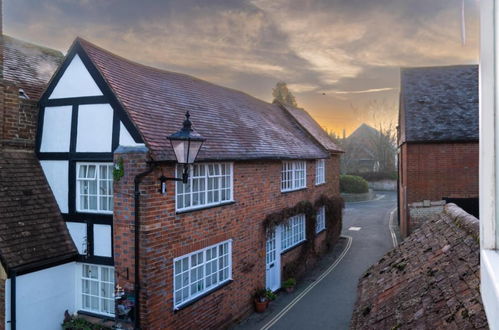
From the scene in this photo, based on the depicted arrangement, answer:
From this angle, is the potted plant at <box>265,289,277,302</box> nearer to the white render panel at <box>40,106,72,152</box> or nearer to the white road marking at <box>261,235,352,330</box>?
the white road marking at <box>261,235,352,330</box>

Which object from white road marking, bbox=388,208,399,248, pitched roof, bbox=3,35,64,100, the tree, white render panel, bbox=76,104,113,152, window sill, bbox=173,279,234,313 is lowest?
white road marking, bbox=388,208,399,248

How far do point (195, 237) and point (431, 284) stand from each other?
23.5ft

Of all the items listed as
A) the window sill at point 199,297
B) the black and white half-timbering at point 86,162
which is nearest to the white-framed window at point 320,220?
the window sill at point 199,297

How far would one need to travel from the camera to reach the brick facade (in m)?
17.3

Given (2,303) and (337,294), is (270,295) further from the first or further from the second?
(2,303)

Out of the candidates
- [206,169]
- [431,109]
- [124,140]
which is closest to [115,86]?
[124,140]

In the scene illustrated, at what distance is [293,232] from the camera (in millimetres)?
16391

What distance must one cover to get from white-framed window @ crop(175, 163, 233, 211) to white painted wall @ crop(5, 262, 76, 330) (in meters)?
3.40

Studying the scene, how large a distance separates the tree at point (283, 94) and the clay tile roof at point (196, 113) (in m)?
29.3

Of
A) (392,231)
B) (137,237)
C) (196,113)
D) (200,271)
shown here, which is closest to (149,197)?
(137,237)

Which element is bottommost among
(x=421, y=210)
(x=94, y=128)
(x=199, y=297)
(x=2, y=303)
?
(x=199, y=297)

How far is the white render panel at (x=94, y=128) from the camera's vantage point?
363 inches

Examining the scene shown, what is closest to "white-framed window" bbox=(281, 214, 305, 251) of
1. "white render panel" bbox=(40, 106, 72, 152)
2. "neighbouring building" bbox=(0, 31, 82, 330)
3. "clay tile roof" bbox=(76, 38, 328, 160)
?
"clay tile roof" bbox=(76, 38, 328, 160)

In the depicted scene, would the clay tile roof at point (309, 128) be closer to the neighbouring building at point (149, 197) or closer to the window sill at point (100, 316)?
the neighbouring building at point (149, 197)
